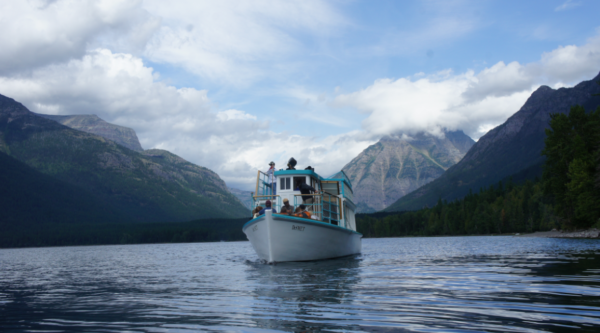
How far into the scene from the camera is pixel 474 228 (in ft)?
498

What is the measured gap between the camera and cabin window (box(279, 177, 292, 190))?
99.0ft

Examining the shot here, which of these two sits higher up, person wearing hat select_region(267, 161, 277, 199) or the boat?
person wearing hat select_region(267, 161, 277, 199)

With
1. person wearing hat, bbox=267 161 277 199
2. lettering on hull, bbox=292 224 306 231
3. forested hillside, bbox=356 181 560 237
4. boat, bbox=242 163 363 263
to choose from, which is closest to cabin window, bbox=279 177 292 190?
boat, bbox=242 163 363 263

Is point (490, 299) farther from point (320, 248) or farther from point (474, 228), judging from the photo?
point (474, 228)

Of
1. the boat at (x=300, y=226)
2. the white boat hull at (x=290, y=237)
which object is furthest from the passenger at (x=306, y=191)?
A: the white boat hull at (x=290, y=237)

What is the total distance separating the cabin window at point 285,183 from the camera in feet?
99.0

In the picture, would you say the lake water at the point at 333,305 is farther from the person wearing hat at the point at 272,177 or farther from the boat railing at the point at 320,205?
the person wearing hat at the point at 272,177

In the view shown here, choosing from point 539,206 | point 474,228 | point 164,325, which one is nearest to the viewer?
point 164,325

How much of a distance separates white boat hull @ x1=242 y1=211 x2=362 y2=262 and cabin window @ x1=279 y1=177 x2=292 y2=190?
14.2ft

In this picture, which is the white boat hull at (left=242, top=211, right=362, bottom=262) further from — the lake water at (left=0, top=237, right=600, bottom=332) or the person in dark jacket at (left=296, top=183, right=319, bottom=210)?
the lake water at (left=0, top=237, right=600, bottom=332)

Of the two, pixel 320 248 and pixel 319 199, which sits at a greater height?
pixel 319 199

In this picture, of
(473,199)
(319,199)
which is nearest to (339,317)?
(319,199)

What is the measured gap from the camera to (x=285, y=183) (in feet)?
99.2

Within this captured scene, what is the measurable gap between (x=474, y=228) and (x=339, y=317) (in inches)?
6204
